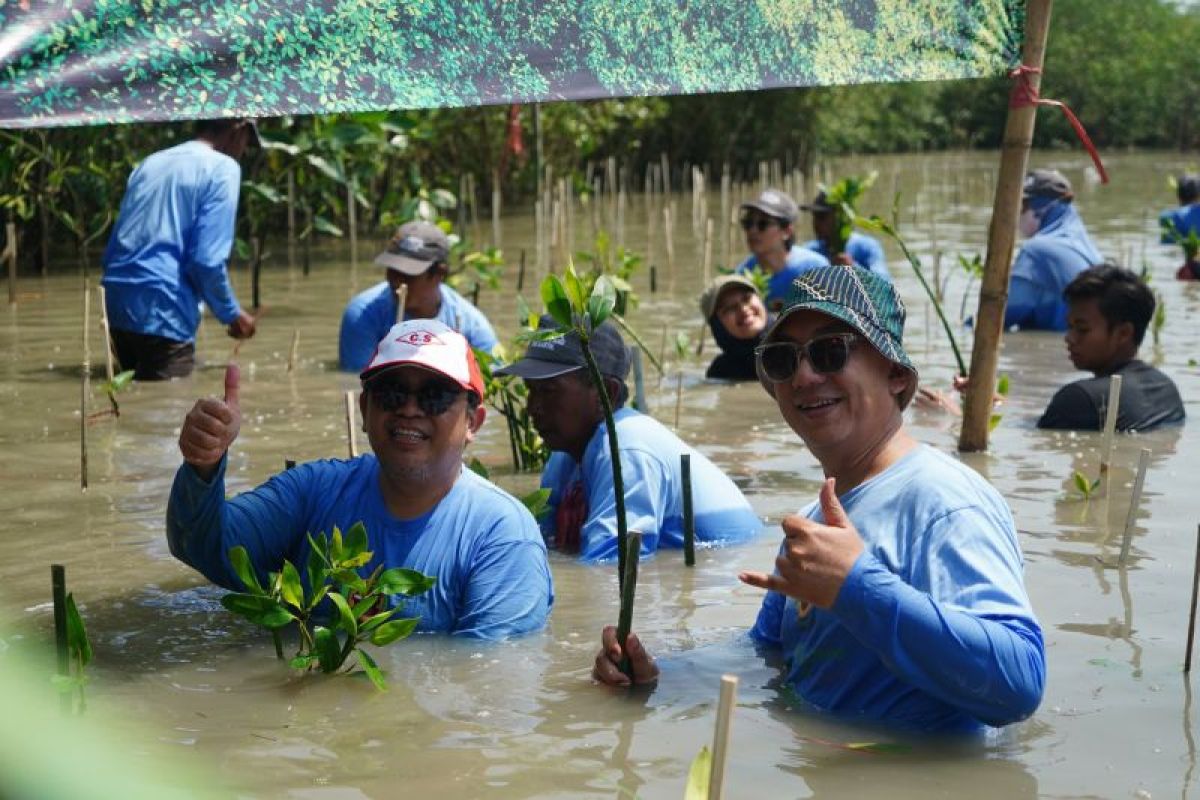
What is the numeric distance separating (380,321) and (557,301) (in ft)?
18.7

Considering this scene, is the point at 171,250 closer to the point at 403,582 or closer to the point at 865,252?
the point at 865,252

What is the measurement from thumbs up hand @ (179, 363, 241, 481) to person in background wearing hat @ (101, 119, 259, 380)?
18.8 ft

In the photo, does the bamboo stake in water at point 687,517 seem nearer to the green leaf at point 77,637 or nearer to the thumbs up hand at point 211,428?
the thumbs up hand at point 211,428

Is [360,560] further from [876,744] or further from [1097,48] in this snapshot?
[1097,48]

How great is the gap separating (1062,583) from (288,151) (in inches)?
359

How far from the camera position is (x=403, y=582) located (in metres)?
3.88

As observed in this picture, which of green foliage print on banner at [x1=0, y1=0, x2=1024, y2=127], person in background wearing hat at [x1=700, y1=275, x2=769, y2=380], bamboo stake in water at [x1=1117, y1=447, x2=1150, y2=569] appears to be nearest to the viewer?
green foliage print on banner at [x1=0, y1=0, x2=1024, y2=127]

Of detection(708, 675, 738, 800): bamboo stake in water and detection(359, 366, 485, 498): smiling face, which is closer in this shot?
detection(708, 675, 738, 800): bamboo stake in water

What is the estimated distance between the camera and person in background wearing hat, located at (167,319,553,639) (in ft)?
14.1

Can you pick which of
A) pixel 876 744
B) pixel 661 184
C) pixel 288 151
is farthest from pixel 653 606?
pixel 661 184

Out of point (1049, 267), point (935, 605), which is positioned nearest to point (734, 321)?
point (1049, 267)

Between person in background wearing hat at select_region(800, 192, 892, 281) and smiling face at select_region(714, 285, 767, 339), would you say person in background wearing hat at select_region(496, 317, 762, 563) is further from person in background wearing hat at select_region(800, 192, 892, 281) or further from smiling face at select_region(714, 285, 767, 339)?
person in background wearing hat at select_region(800, 192, 892, 281)

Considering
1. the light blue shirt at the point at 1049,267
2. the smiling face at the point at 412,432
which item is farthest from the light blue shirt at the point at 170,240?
the light blue shirt at the point at 1049,267

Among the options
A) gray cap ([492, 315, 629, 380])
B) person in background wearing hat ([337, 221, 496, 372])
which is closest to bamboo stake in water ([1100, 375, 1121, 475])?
gray cap ([492, 315, 629, 380])
